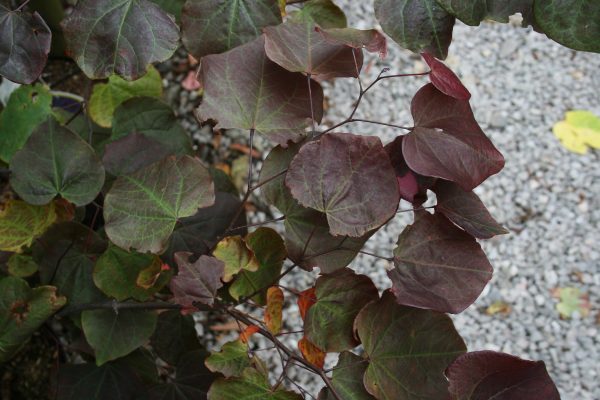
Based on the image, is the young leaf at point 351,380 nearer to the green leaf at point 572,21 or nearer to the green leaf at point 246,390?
the green leaf at point 246,390

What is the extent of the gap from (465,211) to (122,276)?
1.50 ft

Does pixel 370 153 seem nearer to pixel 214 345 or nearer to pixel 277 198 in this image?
pixel 277 198

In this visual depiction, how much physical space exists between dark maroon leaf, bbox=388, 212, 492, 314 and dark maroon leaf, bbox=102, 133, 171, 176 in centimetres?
38

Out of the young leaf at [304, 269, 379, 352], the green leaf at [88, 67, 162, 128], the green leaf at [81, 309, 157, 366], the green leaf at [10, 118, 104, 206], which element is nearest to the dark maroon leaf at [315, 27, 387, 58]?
the young leaf at [304, 269, 379, 352]

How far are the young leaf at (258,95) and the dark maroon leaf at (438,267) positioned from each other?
18 cm

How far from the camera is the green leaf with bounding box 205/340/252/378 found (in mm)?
805

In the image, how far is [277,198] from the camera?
2.80 ft

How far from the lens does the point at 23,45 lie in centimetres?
82

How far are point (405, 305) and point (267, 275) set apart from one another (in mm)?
206

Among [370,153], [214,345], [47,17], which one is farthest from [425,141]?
[47,17]

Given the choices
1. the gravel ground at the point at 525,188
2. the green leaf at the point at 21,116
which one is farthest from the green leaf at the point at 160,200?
the gravel ground at the point at 525,188

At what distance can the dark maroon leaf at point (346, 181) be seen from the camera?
→ 2.45 ft

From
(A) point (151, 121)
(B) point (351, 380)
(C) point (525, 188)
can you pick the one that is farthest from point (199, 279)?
(C) point (525, 188)

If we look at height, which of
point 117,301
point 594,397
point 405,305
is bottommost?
point 594,397
